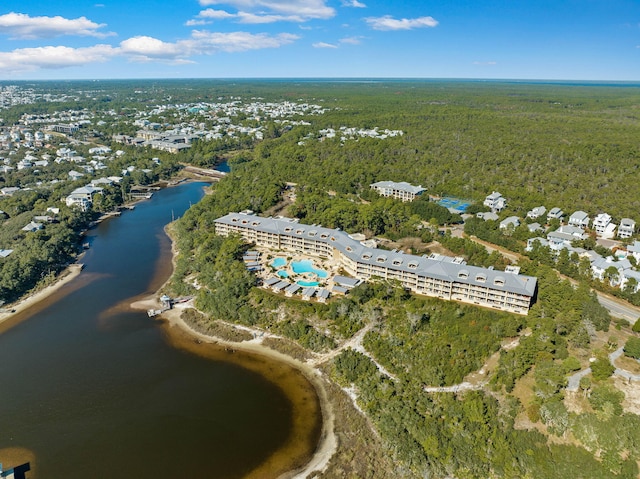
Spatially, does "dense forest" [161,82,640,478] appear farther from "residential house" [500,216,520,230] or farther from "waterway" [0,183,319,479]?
"waterway" [0,183,319,479]

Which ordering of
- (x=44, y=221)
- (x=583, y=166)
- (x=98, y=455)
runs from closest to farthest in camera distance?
(x=98, y=455), (x=44, y=221), (x=583, y=166)

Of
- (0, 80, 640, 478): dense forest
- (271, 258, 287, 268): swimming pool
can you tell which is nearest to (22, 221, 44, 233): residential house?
(0, 80, 640, 478): dense forest

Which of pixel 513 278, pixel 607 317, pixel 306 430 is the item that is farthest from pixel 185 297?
pixel 607 317

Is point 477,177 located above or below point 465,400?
above

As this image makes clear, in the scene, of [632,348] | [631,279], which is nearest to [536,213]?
[631,279]

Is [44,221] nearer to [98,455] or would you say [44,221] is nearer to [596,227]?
[98,455]

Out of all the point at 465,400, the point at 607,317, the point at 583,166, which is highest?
the point at 583,166
